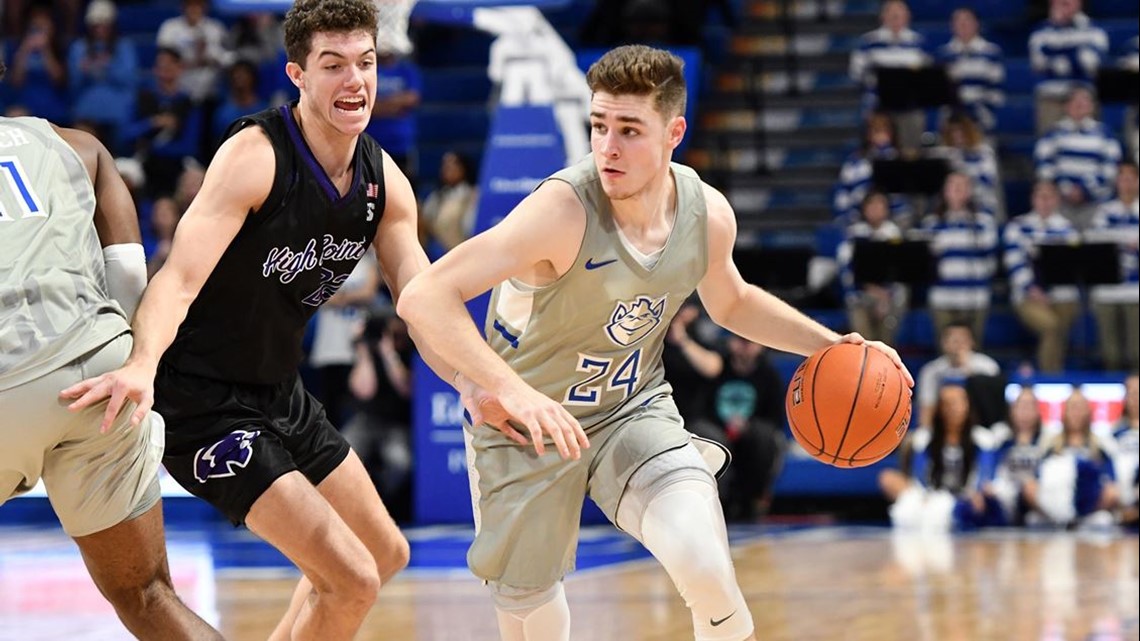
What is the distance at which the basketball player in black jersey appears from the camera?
4.47 metres

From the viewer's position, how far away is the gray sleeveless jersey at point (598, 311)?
172 inches

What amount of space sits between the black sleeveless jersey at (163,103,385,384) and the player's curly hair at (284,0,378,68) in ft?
0.74

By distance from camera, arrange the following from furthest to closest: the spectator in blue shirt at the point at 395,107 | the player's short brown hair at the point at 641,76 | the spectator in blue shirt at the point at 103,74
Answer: the spectator in blue shirt at the point at 103,74
the spectator in blue shirt at the point at 395,107
the player's short brown hair at the point at 641,76

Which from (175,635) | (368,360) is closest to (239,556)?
(368,360)

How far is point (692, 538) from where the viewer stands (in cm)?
416

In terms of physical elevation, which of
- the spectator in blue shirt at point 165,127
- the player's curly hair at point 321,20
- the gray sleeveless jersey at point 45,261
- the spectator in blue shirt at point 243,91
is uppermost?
the player's curly hair at point 321,20

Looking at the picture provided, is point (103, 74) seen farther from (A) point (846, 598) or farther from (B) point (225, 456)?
(B) point (225, 456)

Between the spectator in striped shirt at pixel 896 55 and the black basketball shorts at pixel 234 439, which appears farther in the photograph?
the spectator in striped shirt at pixel 896 55

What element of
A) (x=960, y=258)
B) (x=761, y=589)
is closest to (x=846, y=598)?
(x=761, y=589)

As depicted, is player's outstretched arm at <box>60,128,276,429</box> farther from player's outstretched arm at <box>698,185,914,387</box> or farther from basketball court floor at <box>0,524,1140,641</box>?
basketball court floor at <box>0,524,1140,641</box>

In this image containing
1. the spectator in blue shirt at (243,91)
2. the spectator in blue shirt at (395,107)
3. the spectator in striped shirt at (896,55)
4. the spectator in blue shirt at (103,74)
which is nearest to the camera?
the spectator in blue shirt at (395,107)

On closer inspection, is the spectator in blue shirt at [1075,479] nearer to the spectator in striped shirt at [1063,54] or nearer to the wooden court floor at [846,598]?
the wooden court floor at [846,598]

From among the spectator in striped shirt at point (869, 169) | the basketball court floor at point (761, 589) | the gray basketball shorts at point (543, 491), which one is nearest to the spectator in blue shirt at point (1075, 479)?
the basketball court floor at point (761, 589)

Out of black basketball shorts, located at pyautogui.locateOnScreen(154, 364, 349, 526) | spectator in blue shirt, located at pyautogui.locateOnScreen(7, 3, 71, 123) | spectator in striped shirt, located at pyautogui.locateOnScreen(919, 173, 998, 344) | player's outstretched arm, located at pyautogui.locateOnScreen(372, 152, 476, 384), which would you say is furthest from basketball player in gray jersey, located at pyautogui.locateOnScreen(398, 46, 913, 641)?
spectator in blue shirt, located at pyautogui.locateOnScreen(7, 3, 71, 123)
